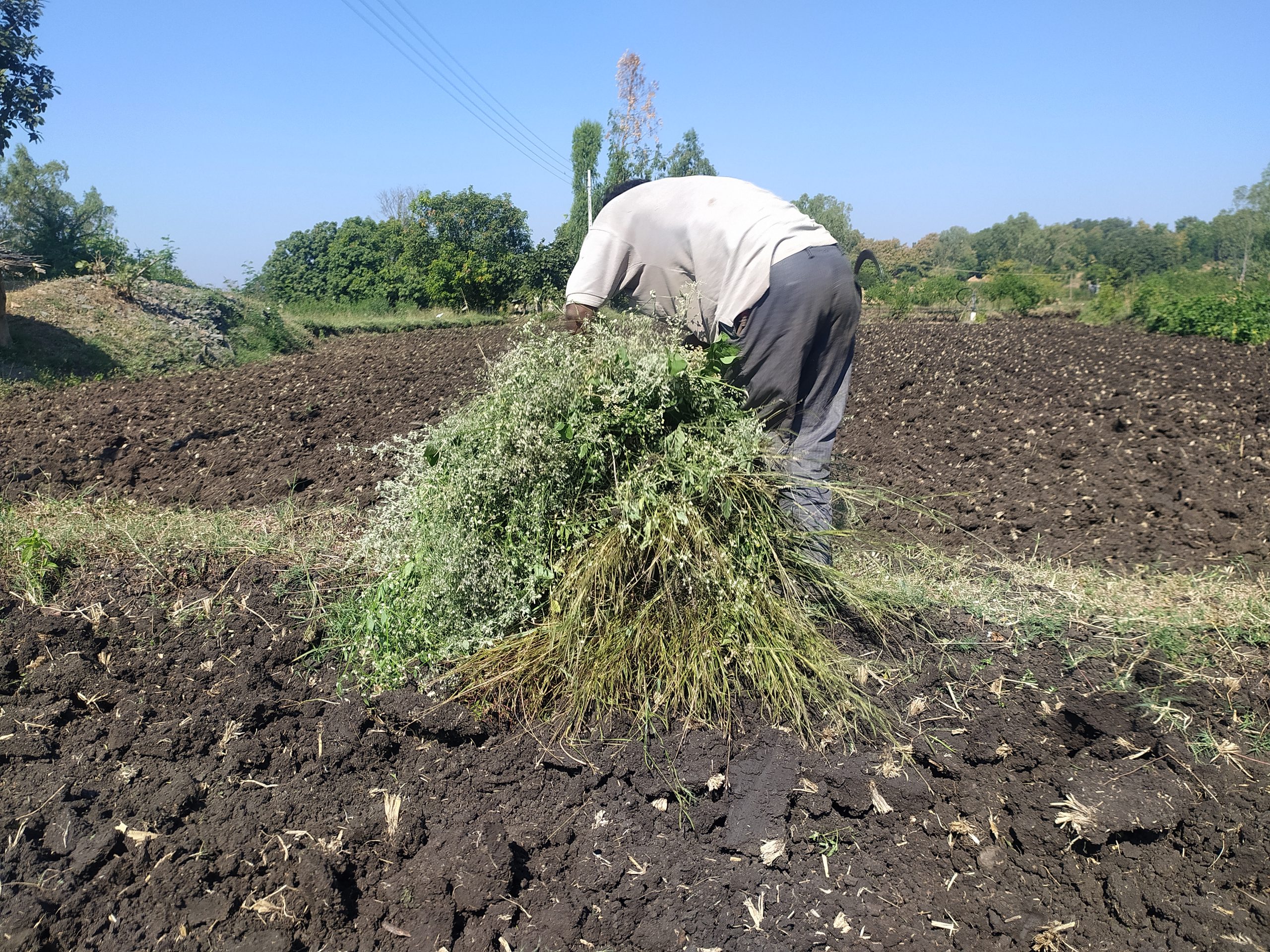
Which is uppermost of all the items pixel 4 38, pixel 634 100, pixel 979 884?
pixel 634 100

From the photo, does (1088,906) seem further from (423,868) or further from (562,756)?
(423,868)

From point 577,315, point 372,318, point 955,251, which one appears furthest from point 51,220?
point 955,251

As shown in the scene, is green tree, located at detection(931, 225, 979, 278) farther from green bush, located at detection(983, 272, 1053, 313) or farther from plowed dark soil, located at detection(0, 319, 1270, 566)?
plowed dark soil, located at detection(0, 319, 1270, 566)

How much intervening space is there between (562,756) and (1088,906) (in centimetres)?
146

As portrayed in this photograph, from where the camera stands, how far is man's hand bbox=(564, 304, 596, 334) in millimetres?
3309

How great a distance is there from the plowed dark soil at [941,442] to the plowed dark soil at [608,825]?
1194 mm

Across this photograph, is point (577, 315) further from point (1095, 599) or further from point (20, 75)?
point (20, 75)

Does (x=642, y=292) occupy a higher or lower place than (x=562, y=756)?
higher

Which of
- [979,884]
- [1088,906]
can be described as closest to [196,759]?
[979,884]

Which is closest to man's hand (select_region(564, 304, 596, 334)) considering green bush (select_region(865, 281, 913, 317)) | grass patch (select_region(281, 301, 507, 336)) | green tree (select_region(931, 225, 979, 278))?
grass patch (select_region(281, 301, 507, 336))

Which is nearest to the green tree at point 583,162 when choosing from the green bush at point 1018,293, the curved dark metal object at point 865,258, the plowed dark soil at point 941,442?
the green bush at point 1018,293

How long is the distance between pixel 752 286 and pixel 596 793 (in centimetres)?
195

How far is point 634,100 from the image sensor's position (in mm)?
32719

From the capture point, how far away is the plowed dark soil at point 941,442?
5.16 m
